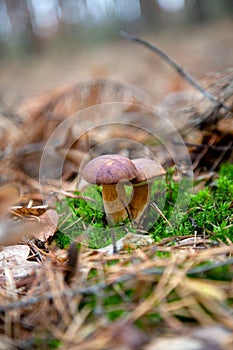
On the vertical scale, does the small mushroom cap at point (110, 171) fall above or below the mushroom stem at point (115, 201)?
above

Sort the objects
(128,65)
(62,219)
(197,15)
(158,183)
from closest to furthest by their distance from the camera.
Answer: (62,219), (158,183), (128,65), (197,15)

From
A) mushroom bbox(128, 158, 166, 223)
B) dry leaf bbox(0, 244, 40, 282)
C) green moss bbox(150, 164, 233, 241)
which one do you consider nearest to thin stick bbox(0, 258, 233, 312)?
dry leaf bbox(0, 244, 40, 282)

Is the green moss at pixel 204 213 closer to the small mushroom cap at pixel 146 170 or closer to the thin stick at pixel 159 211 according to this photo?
the thin stick at pixel 159 211

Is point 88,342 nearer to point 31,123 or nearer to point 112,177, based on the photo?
point 112,177

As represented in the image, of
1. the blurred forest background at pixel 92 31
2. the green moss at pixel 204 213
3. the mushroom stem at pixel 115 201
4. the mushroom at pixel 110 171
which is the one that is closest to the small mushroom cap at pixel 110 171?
the mushroom at pixel 110 171

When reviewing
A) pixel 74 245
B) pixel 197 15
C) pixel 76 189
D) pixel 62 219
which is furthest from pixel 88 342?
pixel 197 15

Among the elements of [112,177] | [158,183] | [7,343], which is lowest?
[158,183]

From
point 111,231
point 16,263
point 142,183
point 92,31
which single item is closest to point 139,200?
point 142,183

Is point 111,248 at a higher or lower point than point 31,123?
lower
